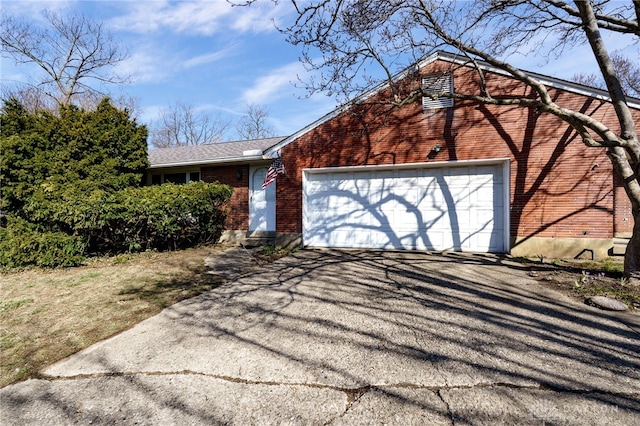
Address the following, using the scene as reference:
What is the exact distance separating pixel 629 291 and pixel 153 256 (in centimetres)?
947

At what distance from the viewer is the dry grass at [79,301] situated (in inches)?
136

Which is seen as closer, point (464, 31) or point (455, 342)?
point (455, 342)

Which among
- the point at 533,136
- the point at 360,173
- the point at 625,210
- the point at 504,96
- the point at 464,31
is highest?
the point at 464,31

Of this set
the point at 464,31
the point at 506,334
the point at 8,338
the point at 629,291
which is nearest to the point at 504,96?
the point at 464,31

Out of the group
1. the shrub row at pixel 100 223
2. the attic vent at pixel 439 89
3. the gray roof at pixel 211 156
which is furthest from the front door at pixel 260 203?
the attic vent at pixel 439 89

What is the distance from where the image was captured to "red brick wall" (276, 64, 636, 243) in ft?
24.1

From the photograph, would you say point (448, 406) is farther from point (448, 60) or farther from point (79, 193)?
point (79, 193)

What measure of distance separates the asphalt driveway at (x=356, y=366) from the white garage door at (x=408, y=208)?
3464 mm

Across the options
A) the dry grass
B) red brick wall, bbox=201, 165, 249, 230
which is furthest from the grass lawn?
red brick wall, bbox=201, 165, 249, 230

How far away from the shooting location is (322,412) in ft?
7.36

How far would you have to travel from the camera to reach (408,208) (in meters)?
8.80

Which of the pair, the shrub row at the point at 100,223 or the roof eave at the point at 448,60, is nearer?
the shrub row at the point at 100,223

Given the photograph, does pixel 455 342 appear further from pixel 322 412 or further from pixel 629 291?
pixel 629 291

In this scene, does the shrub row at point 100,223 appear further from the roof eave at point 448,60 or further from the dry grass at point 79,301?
the roof eave at point 448,60
